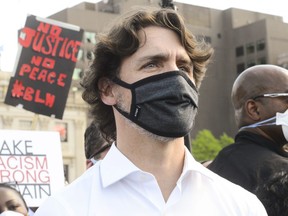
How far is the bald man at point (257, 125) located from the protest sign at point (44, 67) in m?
4.10

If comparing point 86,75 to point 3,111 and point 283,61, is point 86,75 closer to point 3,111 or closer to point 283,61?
point 3,111

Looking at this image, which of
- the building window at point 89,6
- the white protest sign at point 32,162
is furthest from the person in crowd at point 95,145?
the building window at point 89,6

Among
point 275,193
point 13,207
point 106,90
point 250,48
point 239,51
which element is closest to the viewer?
point 106,90

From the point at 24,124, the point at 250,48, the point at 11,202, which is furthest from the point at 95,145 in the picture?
the point at 250,48

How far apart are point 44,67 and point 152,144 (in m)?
5.80

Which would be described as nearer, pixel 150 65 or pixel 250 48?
pixel 150 65

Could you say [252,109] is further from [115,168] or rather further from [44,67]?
[44,67]

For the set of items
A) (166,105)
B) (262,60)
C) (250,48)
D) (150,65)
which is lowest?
(166,105)

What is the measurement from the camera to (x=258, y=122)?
3.65 metres

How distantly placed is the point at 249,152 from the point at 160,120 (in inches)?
46.6

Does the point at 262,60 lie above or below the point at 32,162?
above

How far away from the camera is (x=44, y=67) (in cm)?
800

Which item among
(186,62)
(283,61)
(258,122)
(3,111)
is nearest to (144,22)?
(186,62)

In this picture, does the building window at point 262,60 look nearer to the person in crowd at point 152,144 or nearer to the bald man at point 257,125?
the bald man at point 257,125
